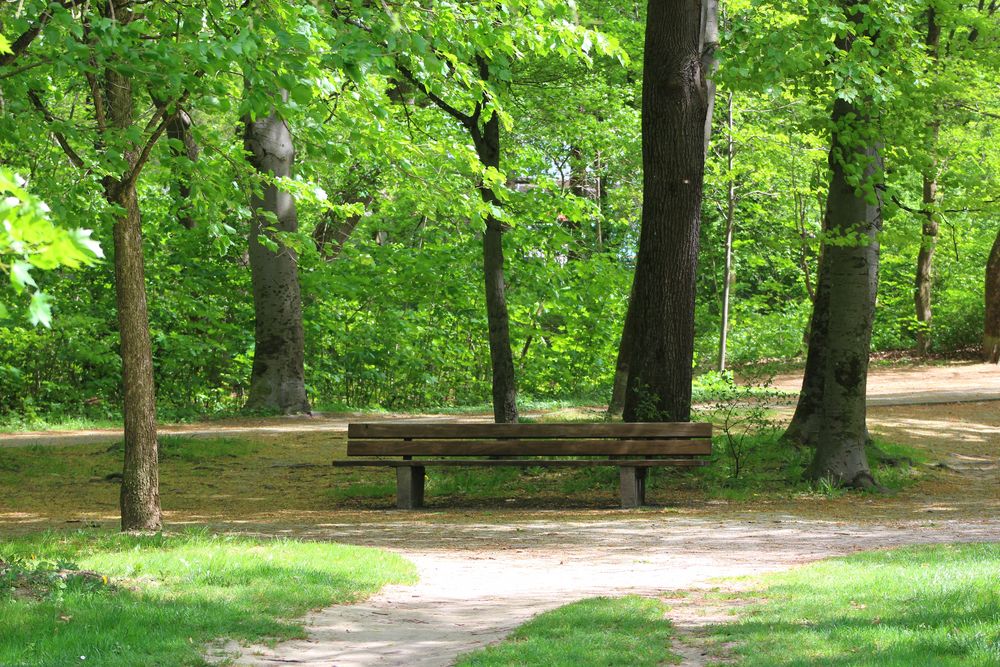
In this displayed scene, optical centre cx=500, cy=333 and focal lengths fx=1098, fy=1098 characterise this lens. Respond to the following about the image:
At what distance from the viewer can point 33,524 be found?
10648 mm

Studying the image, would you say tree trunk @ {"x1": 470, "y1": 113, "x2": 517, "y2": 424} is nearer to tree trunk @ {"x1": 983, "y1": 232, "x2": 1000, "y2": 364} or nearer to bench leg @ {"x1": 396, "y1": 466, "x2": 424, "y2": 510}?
bench leg @ {"x1": 396, "y1": 466, "x2": 424, "y2": 510}

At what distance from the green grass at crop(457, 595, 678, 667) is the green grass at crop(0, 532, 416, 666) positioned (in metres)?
1.28

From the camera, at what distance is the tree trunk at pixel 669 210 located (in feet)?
43.2

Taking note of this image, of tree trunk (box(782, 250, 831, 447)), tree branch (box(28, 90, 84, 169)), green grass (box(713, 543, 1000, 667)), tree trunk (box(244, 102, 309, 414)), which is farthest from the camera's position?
tree trunk (box(244, 102, 309, 414))

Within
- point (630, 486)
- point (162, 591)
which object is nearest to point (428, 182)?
point (630, 486)

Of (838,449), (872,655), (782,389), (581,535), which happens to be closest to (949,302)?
(782,389)

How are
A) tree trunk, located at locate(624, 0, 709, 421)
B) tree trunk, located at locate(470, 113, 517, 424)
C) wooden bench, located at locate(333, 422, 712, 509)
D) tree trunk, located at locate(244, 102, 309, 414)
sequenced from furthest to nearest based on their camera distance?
tree trunk, located at locate(244, 102, 309, 414), tree trunk, located at locate(470, 113, 517, 424), tree trunk, located at locate(624, 0, 709, 421), wooden bench, located at locate(333, 422, 712, 509)

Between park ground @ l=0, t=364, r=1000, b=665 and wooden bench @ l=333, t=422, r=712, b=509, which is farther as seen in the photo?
wooden bench @ l=333, t=422, r=712, b=509

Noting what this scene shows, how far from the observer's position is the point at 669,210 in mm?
13273

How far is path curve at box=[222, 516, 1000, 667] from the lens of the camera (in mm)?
5855

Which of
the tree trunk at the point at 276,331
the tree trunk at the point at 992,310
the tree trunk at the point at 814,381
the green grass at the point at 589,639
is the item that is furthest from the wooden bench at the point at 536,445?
the tree trunk at the point at 992,310

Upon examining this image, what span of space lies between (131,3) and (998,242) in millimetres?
24701

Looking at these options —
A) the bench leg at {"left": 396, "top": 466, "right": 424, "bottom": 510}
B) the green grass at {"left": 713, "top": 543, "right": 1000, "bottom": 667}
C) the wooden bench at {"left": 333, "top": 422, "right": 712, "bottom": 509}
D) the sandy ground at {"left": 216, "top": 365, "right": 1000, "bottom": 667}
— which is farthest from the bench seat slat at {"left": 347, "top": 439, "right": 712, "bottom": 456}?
the green grass at {"left": 713, "top": 543, "right": 1000, "bottom": 667}

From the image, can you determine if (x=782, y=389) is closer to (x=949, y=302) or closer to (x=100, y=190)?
(x=949, y=302)
